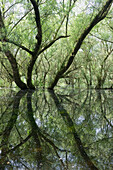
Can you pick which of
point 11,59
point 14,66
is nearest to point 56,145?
point 11,59

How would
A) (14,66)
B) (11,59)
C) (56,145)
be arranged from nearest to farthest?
1. (56,145)
2. (11,59)
3. (14,66)

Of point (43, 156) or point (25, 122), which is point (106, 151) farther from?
point (25, 122)

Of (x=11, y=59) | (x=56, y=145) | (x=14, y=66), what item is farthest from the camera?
(x=14, y=66)

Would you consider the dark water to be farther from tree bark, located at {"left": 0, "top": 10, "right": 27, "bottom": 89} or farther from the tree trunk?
the tree trunk

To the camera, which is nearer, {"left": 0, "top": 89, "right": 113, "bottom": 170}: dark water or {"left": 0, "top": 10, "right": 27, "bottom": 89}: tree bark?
{"left": 0, "top": 89, "right": 113, "bottom": 170}: dark water

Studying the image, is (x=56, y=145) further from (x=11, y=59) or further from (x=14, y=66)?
(x=14, y=66)

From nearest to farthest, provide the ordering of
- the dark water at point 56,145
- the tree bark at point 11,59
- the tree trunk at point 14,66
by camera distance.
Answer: the dark water at point 56,145 → the tree bark at point 11,59 → the tree trunk at point 14,66

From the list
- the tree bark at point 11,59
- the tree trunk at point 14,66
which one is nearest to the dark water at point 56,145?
the tree bark at point 11,59

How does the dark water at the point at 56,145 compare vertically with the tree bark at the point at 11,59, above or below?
below

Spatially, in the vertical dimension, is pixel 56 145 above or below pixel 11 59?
below

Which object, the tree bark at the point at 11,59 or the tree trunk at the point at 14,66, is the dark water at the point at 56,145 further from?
the tree trunk at the point at 14,66

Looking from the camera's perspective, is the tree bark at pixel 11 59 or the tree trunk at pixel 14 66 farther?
the tree trunk at pixel 14 66

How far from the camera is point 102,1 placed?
8969 millimetres

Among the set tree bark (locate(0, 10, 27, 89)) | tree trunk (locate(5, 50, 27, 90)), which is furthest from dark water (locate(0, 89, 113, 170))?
tree trunk (locate(5, 50, 27, 90))
